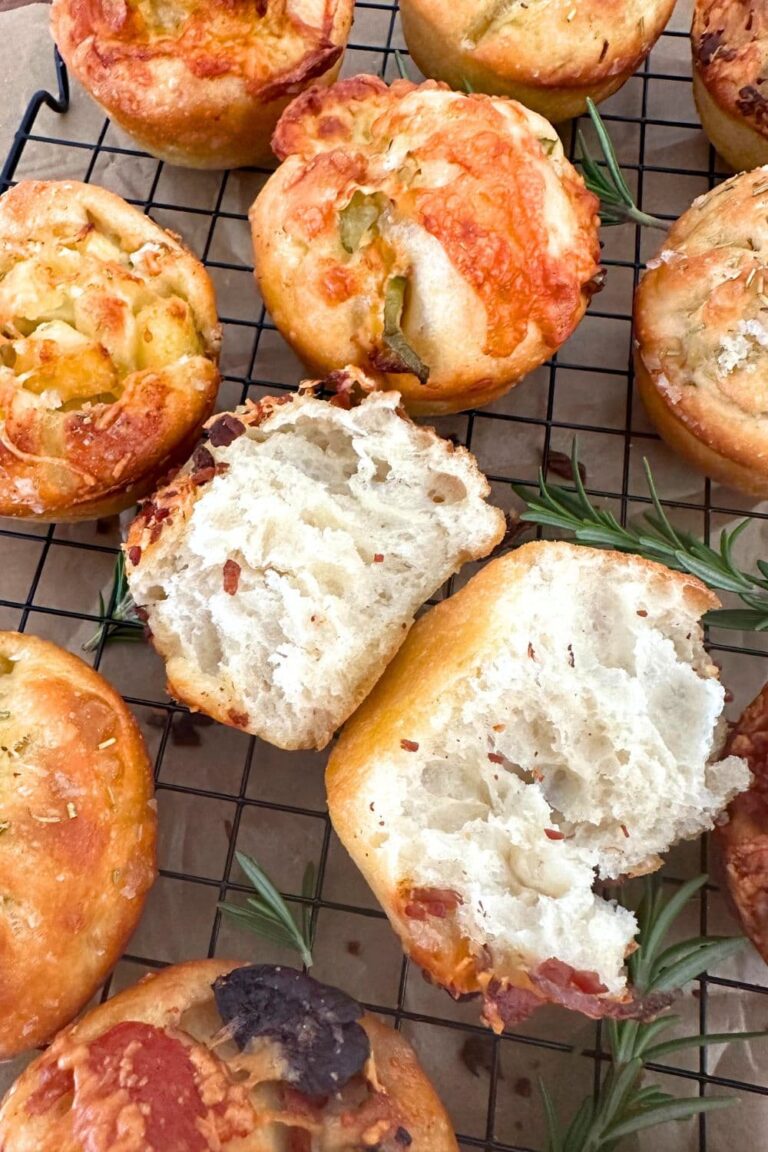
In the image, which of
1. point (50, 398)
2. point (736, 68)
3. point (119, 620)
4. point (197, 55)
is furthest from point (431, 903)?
point (736, 68)

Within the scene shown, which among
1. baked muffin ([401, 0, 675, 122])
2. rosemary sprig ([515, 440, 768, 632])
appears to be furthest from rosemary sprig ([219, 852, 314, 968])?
baked muffin ([401, 0, 675, 122])

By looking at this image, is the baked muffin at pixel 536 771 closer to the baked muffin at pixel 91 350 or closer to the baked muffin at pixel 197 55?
the baked muffin at pixel 91 350

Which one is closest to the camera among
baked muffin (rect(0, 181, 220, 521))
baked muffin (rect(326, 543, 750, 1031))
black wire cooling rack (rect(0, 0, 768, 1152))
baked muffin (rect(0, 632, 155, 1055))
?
baked muffin (rect(326, 543, 750, 1031))

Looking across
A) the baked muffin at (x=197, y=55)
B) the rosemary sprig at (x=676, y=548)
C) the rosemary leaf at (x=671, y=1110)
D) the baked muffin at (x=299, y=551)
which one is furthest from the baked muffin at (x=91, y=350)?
the rosemary leaf at (x=671, y=1110)

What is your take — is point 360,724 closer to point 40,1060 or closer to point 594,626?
point 594,626

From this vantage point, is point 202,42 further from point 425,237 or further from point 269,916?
point 269,916

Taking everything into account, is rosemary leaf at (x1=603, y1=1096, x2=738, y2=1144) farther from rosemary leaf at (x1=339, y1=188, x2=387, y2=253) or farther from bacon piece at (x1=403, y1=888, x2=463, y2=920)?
rosemary leaf at (x1=339, y1=188, x2=387, y2=253)
